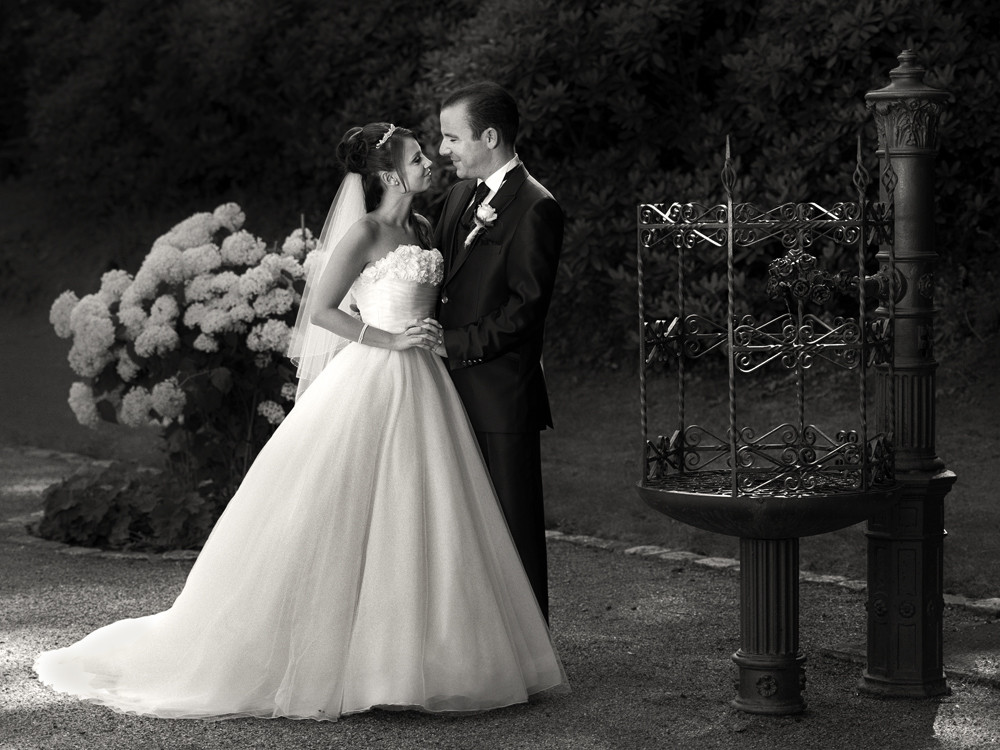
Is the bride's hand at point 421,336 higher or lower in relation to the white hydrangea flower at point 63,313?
lower

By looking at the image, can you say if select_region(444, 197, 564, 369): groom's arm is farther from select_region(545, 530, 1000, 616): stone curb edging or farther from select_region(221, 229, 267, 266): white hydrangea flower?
select_region(221, 229, 267, 266): white hydrangea flower

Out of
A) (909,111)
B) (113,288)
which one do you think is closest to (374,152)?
(909,111)

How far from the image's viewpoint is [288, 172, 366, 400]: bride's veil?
5.29m

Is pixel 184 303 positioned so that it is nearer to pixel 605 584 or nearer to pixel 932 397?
pixel 605 584

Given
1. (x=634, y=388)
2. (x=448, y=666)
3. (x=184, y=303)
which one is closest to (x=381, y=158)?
(x=448, y=666)

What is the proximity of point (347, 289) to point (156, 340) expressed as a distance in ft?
8.39

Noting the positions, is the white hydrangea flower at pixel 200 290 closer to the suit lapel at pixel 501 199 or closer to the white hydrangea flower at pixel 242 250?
the white hydrangea flower at pixel 242 250

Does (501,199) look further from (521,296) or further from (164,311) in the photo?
(164,311)

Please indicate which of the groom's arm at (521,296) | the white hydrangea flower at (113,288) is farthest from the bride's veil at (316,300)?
the white hydrangea flower at (113,288)

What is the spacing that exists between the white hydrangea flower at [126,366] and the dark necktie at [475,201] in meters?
2.99

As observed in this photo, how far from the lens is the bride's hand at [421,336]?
5.09 m

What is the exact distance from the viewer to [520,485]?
5.18 m

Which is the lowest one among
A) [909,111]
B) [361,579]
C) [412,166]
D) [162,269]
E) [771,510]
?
[361,579]

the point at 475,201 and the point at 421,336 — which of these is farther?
the point at 475,201
